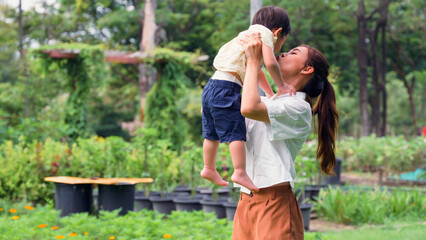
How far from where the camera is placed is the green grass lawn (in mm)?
5773

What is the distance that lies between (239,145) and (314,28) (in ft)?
69.6

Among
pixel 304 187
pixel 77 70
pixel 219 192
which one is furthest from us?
pixel 77 70

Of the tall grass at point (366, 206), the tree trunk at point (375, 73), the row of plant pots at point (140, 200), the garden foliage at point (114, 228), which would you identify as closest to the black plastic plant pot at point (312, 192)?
the tall grass at point (366, 206)

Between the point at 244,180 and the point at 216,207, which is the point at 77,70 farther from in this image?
the point at 244,180

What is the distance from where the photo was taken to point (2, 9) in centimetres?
2492

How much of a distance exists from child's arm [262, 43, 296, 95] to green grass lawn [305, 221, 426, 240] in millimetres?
3511

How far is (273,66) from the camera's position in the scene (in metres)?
2.21

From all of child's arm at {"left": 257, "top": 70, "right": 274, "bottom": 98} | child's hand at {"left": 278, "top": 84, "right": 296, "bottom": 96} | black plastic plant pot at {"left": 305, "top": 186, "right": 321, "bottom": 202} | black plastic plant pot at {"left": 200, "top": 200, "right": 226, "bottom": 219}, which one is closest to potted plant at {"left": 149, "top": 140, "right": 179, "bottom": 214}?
black plastic plant pot at {"left": 200, "top": 200, "right": 226, "bottom": 219}

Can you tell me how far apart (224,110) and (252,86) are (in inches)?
11.1

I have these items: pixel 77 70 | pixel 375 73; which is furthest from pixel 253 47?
pixel 375 73

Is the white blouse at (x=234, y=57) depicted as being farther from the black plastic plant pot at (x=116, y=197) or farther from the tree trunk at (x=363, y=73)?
the tree trunk at (x=363, y=73)

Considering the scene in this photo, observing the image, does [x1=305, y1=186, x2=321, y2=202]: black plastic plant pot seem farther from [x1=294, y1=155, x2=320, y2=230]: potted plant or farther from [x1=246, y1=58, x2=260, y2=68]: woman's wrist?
[x1=246, y1=58, x2=260, y2=68]: woman's wrist

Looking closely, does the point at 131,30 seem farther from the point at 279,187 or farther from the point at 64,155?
the point at 279,187

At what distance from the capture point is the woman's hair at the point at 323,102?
2311 mm
